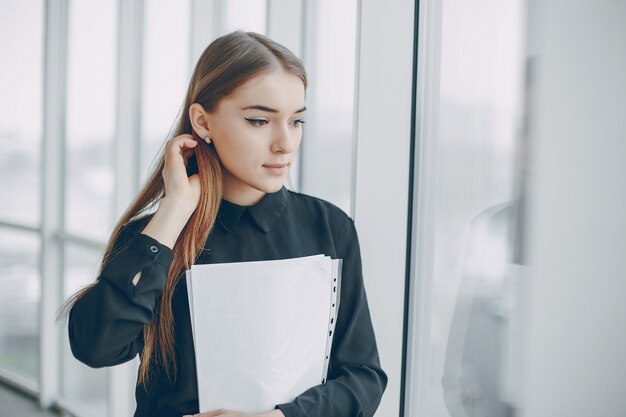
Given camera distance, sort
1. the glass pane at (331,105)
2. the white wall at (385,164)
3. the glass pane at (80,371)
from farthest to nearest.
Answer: the glass pane at (80,371) → the glass pane at (331,105) → the white wall at (385,164)

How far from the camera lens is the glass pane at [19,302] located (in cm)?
400

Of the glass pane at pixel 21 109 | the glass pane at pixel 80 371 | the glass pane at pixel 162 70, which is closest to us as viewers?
the glass pane at pixel 162 70

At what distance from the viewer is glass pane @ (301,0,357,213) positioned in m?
1.50

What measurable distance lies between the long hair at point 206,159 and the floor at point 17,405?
311cm

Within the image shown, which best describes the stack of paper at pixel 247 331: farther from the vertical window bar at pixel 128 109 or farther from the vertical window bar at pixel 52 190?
the vertical window bar at pixel 52 190

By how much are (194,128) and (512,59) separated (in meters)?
0.57

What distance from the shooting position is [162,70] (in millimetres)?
2758

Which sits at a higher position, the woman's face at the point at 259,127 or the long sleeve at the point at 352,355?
the woman's face at the point at 259,127

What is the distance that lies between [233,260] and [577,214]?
1.89 ft

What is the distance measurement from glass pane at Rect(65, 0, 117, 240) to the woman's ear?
7.26 ft

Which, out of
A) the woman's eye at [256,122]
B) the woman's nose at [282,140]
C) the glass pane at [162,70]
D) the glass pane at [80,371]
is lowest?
the glass pane at [80,371]

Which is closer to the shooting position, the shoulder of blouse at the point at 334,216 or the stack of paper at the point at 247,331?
the stack of paper at the point at 247,331

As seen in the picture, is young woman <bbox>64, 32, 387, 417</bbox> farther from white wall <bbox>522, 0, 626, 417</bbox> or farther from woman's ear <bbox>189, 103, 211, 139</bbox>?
white wall <bbox>522, 0, 626, 417</bbox>

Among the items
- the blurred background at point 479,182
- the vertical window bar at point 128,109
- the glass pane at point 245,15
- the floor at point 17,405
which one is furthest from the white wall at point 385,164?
the floor at point 17,405
